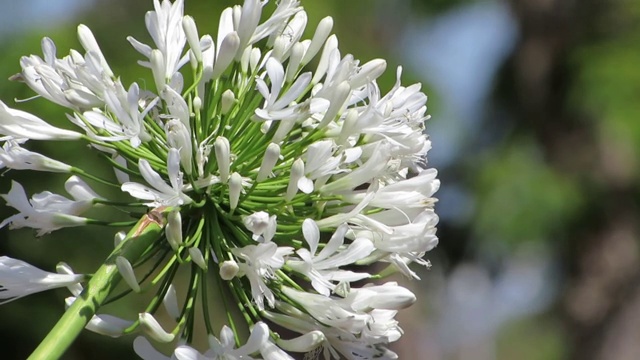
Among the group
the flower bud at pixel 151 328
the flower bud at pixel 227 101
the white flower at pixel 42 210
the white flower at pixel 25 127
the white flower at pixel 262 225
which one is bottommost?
the flower bud at pixel 151 328

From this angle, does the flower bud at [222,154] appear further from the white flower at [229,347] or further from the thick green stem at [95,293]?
the white flower at [229,347]

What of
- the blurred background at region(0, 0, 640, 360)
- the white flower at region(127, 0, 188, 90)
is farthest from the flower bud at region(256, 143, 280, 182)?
the blurred background at region(0, 0, 640, 360)

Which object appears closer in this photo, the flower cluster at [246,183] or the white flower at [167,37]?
the flower cluster at [246,183]

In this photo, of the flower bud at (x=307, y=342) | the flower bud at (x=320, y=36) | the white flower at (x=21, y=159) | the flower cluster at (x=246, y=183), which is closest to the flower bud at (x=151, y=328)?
the flower cluster at (x=246, y=183)

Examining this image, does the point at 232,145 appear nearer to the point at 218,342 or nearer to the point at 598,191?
the point at 218,342

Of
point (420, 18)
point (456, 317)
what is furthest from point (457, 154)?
point (456, 317)

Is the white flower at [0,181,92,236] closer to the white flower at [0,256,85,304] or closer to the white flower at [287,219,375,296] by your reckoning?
the white flower at [0,256,85,304]

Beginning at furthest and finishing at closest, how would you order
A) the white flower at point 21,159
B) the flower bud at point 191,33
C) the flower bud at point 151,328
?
the flower bud at point 191,33
the white flower at point 21,159
the flower bud at point 151,328

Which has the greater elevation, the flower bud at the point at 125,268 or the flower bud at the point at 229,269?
the flower bud at the point at 229,269
